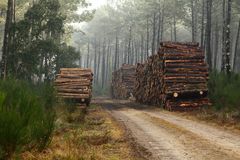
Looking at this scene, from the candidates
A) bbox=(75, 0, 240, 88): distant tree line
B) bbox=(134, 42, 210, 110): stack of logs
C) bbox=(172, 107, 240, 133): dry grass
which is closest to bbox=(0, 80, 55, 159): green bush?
bbox=(172, 107, 240, 133): dry grass

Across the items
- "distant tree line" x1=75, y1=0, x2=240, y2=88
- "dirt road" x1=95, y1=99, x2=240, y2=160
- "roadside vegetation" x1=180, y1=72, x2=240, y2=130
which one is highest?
"distant tree line" x1=75, y1=0, x2=240, y2=88

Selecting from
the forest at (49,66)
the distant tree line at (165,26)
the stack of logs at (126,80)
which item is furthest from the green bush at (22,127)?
the stack of logs at (126,80)

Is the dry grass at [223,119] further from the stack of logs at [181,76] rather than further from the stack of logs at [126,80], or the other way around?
the stack of logs at [126,80]

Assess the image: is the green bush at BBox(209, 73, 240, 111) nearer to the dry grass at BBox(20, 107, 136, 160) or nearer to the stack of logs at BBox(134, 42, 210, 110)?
the stack of logs at BBox(134, 42, 210, 110)

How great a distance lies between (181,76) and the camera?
66.0 ft

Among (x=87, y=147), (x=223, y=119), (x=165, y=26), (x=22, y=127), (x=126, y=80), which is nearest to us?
(x=22, y=127)

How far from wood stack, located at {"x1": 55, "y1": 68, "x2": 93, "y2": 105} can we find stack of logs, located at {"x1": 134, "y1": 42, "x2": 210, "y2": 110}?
163 inches

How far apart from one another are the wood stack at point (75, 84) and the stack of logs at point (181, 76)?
4.14 m

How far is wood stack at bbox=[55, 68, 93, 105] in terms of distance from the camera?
2009cm

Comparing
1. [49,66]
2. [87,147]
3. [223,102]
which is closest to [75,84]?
[223,102]

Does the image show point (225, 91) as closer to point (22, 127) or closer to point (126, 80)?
point (22, 127)

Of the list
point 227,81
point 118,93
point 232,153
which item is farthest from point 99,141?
point 118,93

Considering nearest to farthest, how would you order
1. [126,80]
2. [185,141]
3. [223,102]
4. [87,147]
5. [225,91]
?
[87,147] < [185,141] < [223,102] < [225,91] < [126,80]

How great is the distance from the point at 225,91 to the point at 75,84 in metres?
7.76
